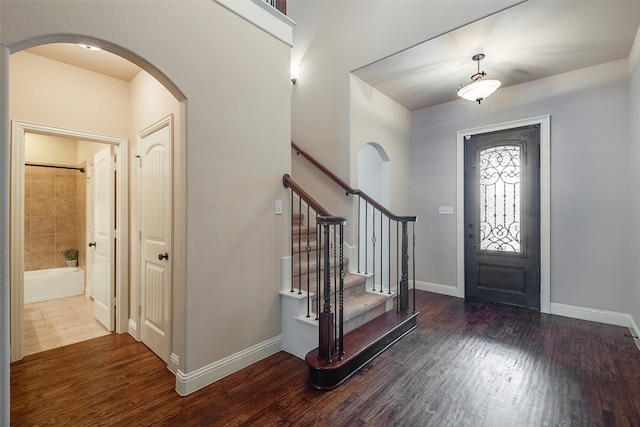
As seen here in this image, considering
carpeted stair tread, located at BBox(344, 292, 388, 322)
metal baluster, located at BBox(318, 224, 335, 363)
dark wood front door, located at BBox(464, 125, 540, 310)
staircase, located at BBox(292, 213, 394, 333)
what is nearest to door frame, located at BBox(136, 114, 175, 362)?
staircase, located at BBox(292, 213, 394, 333)

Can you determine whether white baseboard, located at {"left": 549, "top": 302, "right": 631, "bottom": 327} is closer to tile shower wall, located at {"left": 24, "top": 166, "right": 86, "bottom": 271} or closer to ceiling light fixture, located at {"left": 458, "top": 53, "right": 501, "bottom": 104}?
ceiling light fixture, located at {"left": 458, "top": 53, "right": 501, "bottom": 104}

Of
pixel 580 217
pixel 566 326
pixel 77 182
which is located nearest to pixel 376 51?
pixel 580 217

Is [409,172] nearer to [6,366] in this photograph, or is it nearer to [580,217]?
[580,217]

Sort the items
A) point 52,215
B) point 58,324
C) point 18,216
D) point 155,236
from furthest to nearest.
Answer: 1. point 52,215
2. point 58,324
3. point 155,236
4. point 18,216

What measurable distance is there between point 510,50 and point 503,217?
6.50 ft

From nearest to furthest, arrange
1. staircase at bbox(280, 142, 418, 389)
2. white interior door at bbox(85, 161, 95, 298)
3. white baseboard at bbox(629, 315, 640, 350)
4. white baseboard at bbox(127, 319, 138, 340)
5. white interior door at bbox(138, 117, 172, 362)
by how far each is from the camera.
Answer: staircase at bbox(280, 142, 418, 389) < white interior door at bbox(138, 117, 172, 362) < white baseboard at bbox(629, 315, 640, 350) < white baseboard at bbox(127, 319, 138, 340) < white interior door at bbox(85, 161, 95, 298)

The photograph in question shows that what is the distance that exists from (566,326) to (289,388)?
3.09m

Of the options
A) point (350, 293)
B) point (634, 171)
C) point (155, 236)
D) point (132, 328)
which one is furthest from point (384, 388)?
point (634, 171)

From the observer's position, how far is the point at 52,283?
418 centimetres

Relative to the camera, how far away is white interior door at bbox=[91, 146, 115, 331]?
10.0ft

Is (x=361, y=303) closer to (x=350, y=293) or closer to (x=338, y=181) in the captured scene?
(x=350, y=293)

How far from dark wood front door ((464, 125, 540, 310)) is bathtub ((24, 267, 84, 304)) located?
5876mm

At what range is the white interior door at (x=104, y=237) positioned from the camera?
305 cm

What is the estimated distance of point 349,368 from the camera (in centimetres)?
213
